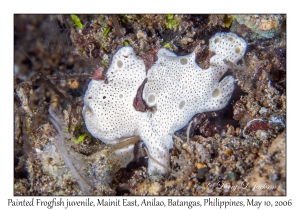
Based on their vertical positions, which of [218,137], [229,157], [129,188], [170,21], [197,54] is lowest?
[129,188]

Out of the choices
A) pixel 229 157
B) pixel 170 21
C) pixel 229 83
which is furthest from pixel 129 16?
pixel 229 157

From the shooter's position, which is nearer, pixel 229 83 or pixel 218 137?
pixel 218 137

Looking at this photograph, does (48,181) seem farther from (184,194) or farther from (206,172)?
(206,172)

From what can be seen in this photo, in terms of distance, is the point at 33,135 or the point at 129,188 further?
the point at 33,135

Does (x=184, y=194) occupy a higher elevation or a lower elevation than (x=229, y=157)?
lower

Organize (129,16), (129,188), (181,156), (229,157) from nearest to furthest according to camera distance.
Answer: (229,157) < (181,156) < (129,188) < (129,16)

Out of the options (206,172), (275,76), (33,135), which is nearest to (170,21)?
(275,76)

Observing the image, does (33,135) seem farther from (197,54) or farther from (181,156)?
(197,54)

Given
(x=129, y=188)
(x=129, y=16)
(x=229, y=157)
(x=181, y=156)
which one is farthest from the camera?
(x=129, y=16)
